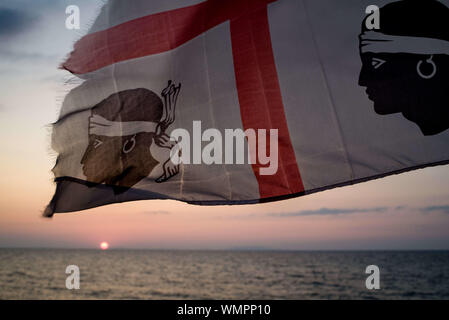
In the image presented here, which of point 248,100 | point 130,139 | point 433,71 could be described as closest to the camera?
point 433,71

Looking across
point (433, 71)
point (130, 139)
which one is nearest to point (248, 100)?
point (130, 139)

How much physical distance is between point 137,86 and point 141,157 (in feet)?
1.82

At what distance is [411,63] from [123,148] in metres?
2.04

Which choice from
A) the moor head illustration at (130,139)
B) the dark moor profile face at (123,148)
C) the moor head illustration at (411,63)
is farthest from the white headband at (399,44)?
the dark moor profile face at (123,148)

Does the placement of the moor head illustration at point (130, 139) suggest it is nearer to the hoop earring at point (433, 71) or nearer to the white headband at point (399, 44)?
the white headband at point (399, 44)

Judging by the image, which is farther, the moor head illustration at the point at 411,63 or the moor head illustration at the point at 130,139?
the moor head illustration at the point at 130,139

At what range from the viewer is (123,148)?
10.7 ft

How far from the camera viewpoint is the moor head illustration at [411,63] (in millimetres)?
2398

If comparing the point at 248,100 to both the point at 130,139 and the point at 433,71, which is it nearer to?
the point at 130,139

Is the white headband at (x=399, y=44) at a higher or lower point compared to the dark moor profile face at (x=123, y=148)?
higher

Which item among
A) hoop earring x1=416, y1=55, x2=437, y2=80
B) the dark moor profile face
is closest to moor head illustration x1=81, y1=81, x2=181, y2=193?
the dark moor profile face

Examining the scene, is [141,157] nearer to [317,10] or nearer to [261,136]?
[261,136]
